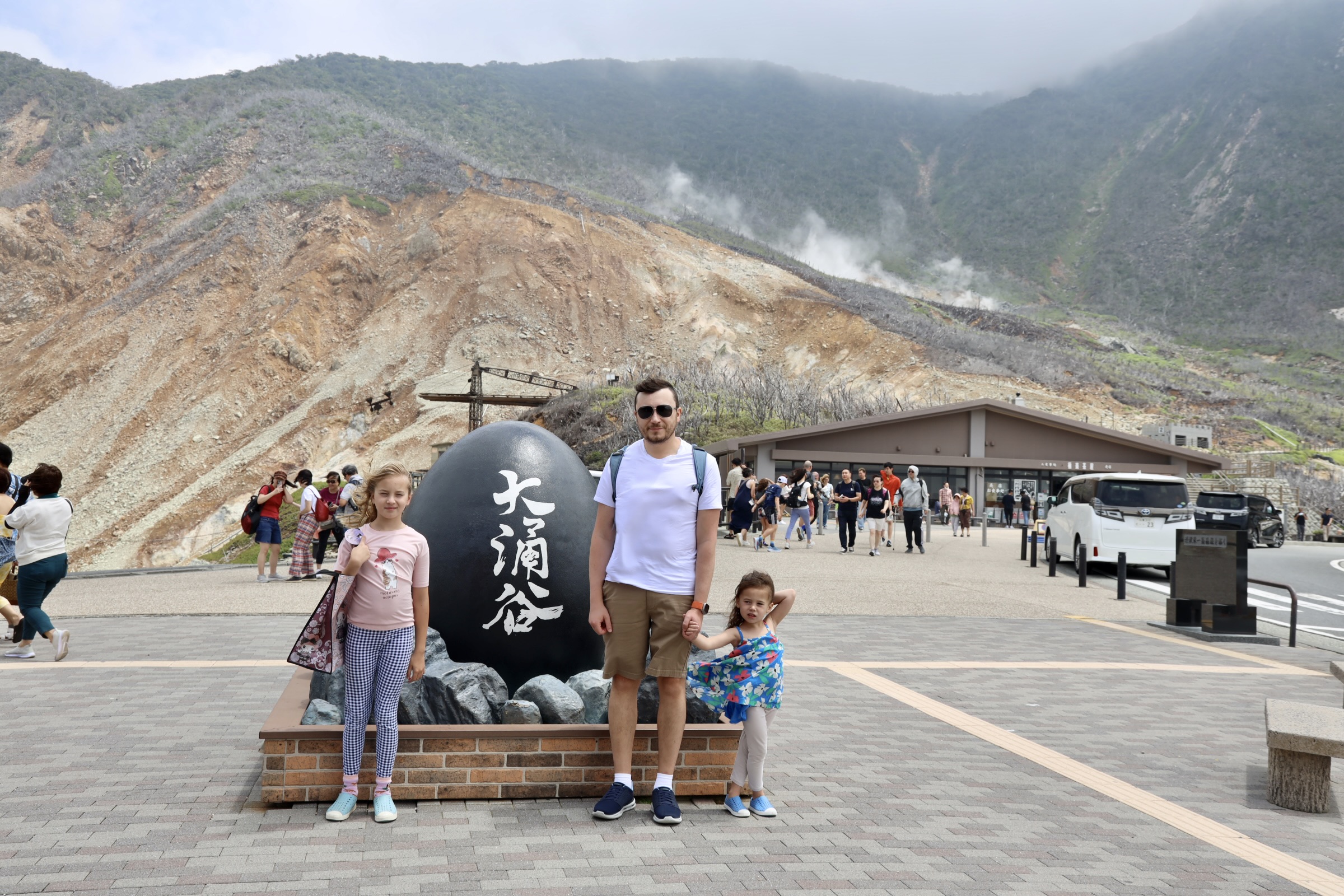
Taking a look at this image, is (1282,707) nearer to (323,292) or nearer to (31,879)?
(31,879)

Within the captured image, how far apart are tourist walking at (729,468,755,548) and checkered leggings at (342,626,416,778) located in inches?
619

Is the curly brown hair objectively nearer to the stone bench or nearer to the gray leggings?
the gray leggings

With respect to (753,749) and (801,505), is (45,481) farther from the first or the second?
(801,505)

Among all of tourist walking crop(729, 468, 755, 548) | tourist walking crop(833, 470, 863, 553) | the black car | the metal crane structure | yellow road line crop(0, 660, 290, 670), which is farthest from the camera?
the metal crane structure

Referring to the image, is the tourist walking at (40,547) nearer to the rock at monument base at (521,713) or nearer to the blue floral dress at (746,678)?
the rock at monument base at (521,713)

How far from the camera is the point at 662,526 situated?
169 inches

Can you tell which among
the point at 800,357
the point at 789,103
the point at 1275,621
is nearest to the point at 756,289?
the point at 800,357

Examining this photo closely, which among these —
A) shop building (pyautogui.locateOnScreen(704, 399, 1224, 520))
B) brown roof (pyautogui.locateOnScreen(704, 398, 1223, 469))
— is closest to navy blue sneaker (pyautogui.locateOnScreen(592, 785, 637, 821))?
brown roof (pyautogui.locateOnScreen(704, 398, 1223, 469))

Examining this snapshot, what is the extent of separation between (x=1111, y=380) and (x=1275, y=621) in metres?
45.5

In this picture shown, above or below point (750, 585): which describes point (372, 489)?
above

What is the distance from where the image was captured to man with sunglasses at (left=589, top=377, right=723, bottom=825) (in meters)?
4.28

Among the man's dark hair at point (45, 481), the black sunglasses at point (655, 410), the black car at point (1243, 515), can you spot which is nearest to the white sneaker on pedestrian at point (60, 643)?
the man's dark hair at point (45, 481)

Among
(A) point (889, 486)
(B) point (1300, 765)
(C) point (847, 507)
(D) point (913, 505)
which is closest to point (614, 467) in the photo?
(B) point (1300, 765)

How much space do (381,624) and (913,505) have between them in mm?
17100
